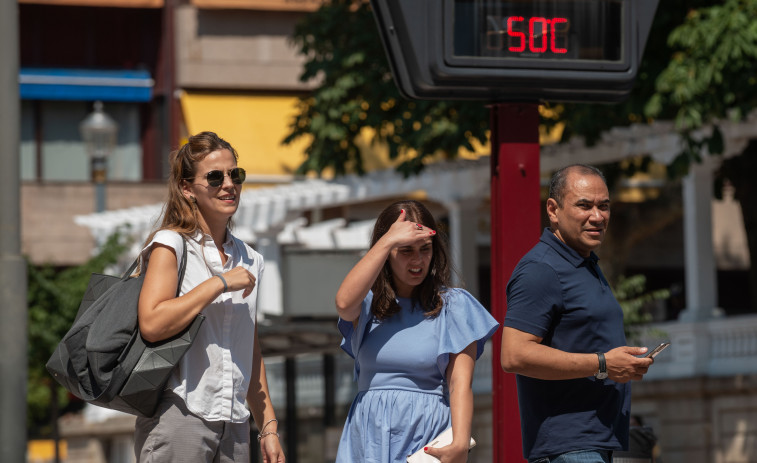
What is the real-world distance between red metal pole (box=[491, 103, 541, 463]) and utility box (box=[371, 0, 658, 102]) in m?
0.15

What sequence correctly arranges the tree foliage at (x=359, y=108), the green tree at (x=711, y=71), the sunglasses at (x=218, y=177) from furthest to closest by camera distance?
1. the tree foliage at (x=359, y=108)
2. the green tree at (x=711, y=71)
3. the sunglasses at (x=218, y=177)

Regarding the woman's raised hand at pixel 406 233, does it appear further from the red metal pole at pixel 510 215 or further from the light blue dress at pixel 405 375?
the red metal pole at pixel 510 215

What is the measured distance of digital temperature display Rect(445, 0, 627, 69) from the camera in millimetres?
5578

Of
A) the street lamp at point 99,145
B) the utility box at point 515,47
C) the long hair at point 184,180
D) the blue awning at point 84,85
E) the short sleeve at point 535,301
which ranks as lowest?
the short sleeve at point 535,301

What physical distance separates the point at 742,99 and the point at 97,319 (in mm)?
9862

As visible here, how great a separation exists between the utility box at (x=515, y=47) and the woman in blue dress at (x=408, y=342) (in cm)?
109

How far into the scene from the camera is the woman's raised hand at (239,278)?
4.29 meters

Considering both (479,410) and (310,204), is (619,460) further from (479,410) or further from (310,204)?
(310,204)

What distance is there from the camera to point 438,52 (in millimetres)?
5508

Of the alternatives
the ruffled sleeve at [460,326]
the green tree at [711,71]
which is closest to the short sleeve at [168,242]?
the ruffled sleeve at [460,326]

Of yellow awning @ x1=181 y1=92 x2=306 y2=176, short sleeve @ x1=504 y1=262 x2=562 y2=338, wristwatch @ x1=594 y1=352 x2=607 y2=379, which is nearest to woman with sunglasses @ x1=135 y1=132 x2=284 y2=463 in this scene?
short sleeve @ x1=504 y1=262 x2=562 y2=338

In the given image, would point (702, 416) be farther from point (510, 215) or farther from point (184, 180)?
point (184, 180)

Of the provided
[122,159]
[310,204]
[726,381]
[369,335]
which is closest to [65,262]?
[122,159]

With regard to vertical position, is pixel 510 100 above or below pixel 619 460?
above
